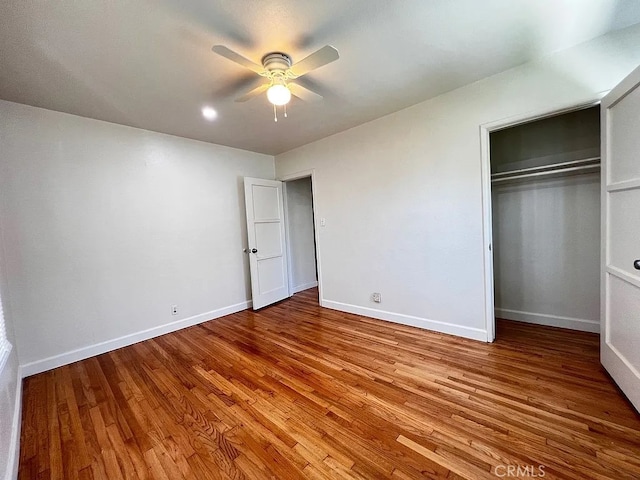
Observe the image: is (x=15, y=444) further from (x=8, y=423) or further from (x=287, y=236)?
(x=287, y=236)

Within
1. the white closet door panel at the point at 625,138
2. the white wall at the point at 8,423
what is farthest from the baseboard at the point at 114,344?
the white closet door panel at the point at 625,138

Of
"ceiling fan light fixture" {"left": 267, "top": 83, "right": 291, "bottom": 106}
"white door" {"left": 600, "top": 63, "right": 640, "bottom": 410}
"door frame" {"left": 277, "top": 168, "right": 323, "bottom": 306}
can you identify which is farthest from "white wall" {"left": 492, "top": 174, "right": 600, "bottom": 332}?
"ceiling fan light fixture" {"left": 267, "top": 83, "right": 291, "bottom": 106}

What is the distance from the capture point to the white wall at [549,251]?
258 centimetres

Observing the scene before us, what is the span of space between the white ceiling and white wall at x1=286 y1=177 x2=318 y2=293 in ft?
7.68

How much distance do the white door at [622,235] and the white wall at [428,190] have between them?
473 millimetres

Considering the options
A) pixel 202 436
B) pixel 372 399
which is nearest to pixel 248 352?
pixel 202 436

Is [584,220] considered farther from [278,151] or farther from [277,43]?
[278,151]

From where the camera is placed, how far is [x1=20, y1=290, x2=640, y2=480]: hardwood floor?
52.7 inches

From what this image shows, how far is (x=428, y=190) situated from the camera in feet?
9.22

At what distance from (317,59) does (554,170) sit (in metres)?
2.61

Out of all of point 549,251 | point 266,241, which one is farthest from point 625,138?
point 266,241

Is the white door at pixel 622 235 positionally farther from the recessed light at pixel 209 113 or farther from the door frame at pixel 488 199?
the recessed light at pixel 209 113

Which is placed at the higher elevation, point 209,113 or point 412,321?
point 209,113

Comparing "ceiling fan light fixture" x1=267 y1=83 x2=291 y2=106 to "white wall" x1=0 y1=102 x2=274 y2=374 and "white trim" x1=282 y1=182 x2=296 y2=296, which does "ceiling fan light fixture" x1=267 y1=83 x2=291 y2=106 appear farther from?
"white trim" x1=282 y1=182 x2=296 y2=296
